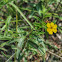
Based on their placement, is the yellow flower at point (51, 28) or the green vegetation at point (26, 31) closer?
the green vegetation at point (26, 31)

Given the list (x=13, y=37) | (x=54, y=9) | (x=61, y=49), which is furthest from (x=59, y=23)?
(x=13, y=37)

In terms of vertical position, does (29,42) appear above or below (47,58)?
above

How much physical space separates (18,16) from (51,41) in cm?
91

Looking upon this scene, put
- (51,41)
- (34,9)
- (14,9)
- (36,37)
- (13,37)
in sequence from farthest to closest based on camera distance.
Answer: (51,41)
(34,9)
(14,9)
(13,37)
(36,37)

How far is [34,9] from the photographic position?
199cm

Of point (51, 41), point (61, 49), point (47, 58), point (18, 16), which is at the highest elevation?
point (18, 16)

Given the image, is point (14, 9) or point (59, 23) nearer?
point (14, 9)

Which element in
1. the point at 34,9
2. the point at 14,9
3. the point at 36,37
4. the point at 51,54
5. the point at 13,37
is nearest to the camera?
the point at 36,37

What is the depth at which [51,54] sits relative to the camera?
2135mm

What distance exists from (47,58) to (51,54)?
0.39 feet

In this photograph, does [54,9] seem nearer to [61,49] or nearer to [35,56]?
[61,49]

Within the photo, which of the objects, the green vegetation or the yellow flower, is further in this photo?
the yellow flower

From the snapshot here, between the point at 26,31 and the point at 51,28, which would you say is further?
the point at 51,28

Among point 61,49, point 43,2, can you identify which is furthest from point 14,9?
point 61,49
